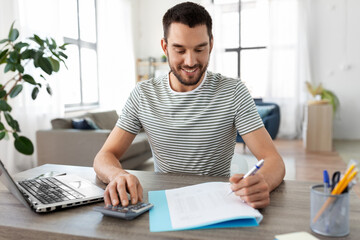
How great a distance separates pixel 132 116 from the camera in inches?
53.8

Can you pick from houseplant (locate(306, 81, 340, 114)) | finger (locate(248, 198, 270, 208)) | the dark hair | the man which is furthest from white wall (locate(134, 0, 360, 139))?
finger (locate(248, 198, 270, 208))

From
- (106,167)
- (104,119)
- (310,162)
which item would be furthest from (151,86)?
(310,162)

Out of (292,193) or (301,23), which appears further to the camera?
(301,23)

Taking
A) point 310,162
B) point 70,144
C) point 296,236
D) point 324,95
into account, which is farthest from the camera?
point 324,95

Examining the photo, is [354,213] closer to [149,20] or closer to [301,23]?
[301,23]

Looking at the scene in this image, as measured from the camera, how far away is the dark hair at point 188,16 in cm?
120

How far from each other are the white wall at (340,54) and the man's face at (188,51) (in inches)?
205

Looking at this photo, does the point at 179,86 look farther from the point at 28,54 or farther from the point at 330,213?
the point at 330,213

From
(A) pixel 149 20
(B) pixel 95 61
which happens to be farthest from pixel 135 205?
(A) pixel 149 20

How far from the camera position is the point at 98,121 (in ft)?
13.9

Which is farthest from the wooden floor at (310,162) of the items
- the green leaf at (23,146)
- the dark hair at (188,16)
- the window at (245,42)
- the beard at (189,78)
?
the green leaf at (23,146)

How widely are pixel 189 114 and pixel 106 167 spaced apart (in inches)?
16.0

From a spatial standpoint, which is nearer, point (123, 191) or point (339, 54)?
point (123, 191)

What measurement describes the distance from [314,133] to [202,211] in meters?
4.54
